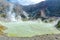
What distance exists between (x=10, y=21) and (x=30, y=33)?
279 mm

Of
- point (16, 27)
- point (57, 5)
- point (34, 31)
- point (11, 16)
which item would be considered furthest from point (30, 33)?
point (57, 5)

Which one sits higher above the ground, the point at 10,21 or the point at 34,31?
the point at 10,21

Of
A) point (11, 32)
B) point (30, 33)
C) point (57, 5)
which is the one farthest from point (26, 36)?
point (57, 5)

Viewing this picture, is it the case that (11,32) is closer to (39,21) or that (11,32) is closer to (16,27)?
→ (16,27)

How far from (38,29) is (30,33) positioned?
0.34ft

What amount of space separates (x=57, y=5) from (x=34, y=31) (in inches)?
16.1

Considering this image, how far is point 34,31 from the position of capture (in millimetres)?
1869

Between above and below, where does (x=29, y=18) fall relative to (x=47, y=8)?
below

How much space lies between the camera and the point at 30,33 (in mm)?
1859

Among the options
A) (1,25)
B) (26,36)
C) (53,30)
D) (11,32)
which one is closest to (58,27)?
(53,30)

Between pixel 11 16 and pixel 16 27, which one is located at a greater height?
pixel 11 16

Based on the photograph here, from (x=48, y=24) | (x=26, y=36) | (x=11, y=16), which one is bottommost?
(x=26, y=36)

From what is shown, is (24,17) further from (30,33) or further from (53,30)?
(53,30)

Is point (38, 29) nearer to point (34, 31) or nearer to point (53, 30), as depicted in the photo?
point (34, 31)
